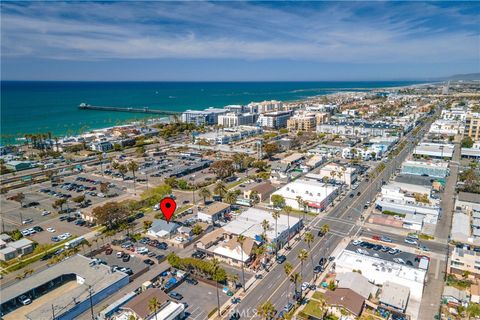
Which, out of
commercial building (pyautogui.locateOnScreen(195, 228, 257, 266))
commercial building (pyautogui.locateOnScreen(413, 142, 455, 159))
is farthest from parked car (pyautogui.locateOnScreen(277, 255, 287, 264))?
commercial building (pyautogui.locateOnScreen(413, 142, 455, 159))

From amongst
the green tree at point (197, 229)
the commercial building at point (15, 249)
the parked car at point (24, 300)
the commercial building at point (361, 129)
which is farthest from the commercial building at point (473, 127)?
the parked car at point (24, 300)

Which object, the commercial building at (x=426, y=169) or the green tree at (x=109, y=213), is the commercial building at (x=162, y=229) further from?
the commercial building at (x=426, y=169)

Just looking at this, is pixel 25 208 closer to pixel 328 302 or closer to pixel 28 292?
pixel 28 292

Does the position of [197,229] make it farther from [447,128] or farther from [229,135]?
[447,128]

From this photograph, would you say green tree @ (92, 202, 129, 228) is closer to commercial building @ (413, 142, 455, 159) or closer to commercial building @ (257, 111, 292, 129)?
commercial building @ (413, 142, 455, 159)

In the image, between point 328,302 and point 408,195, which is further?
point 408,195

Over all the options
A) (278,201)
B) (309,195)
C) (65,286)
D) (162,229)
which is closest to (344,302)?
(278,201)

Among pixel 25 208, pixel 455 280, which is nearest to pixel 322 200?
pixel 455 280
